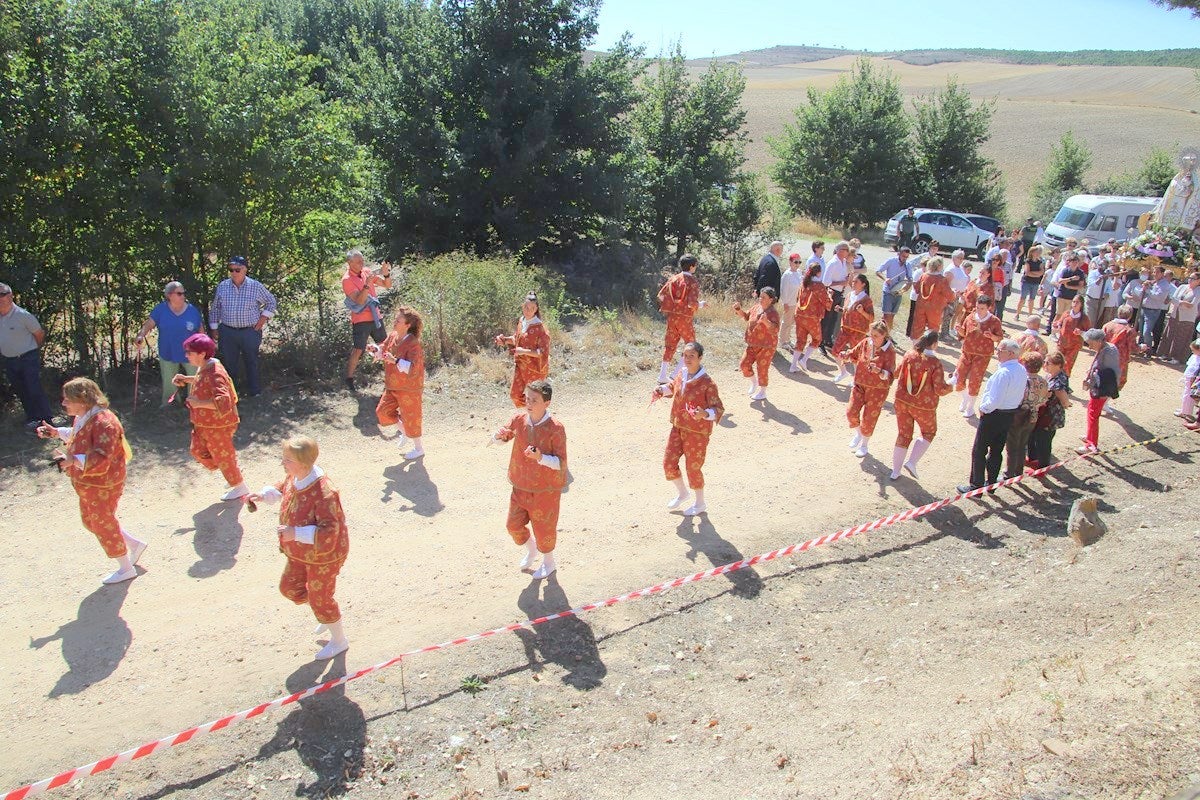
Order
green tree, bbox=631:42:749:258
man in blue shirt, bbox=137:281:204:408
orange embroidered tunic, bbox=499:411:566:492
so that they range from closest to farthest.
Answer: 1. orange embroidered tunic, bbox=499:411:566:492
2. man in blue shirt, bbox=137:281:204:408
3. green tree, bbox=631:42:749:258

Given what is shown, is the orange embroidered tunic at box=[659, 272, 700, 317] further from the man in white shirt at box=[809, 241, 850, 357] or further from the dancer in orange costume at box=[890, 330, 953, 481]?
the dancer in orange costume at box=[890, 330, 953, 481]

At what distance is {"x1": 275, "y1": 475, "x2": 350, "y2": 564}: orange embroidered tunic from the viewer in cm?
569

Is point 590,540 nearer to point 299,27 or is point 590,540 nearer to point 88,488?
point 88,488

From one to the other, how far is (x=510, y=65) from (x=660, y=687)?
13.4m

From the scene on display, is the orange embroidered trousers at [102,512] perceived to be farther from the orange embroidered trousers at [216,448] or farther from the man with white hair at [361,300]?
the man with white hair at [361,300]

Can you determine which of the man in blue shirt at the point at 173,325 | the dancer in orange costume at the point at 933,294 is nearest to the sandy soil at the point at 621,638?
the man in blue shirt at the point at 173,325

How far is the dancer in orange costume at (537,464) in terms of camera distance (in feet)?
21.9

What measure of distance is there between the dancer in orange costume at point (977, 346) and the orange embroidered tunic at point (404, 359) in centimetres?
718

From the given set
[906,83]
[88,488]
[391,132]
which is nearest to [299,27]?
[391,132]

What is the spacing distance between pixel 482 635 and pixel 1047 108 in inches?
3329

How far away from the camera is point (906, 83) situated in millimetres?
92438

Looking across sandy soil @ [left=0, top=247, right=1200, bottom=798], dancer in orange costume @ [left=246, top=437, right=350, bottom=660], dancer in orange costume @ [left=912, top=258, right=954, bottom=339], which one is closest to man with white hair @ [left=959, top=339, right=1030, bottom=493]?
sandy soil @ [left=0, top=247, right=1200, bottom=798]

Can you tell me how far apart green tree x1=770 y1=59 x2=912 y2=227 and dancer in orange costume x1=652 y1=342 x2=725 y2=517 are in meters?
26.0

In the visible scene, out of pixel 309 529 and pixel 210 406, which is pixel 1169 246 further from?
pixel 309 529
